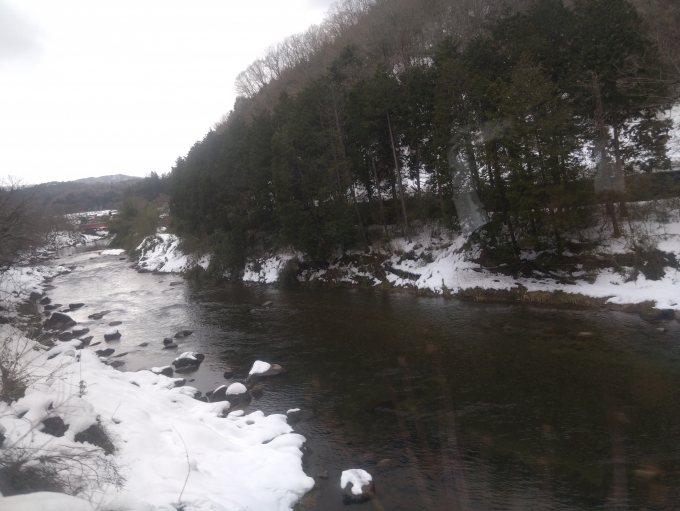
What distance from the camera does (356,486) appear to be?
6539mm

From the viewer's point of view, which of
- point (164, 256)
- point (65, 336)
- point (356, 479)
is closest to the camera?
point (356, 479)

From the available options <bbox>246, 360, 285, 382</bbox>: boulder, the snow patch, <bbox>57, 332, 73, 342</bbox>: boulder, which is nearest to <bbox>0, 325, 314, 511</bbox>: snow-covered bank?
the snow patch

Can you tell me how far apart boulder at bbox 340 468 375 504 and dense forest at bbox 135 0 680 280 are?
12.5 meters

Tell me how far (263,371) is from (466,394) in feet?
17.6

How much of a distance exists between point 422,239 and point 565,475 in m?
16.5

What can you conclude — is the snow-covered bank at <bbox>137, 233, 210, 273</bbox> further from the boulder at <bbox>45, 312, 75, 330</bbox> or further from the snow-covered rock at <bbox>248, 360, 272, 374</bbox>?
the snow-covered rock at <bbox>248, 360, 272, 374</bbox>

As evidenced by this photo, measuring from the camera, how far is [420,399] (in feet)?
30.7

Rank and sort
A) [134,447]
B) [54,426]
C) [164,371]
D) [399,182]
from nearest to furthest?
[54,426], [134,447], [164,371], [399,182]

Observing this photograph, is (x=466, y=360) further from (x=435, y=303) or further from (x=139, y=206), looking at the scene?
(x=139, y=206)

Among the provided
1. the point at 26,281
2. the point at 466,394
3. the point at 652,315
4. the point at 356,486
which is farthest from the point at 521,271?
the point at 26,281

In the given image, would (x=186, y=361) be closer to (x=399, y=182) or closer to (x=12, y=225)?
(x=12, y=225)

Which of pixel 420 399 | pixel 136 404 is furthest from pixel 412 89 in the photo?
pixel 136 404

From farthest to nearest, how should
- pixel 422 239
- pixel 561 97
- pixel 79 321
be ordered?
pixel 422 239 < pixel 79 321 < pixel 561 97

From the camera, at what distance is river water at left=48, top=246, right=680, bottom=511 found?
646 cm
